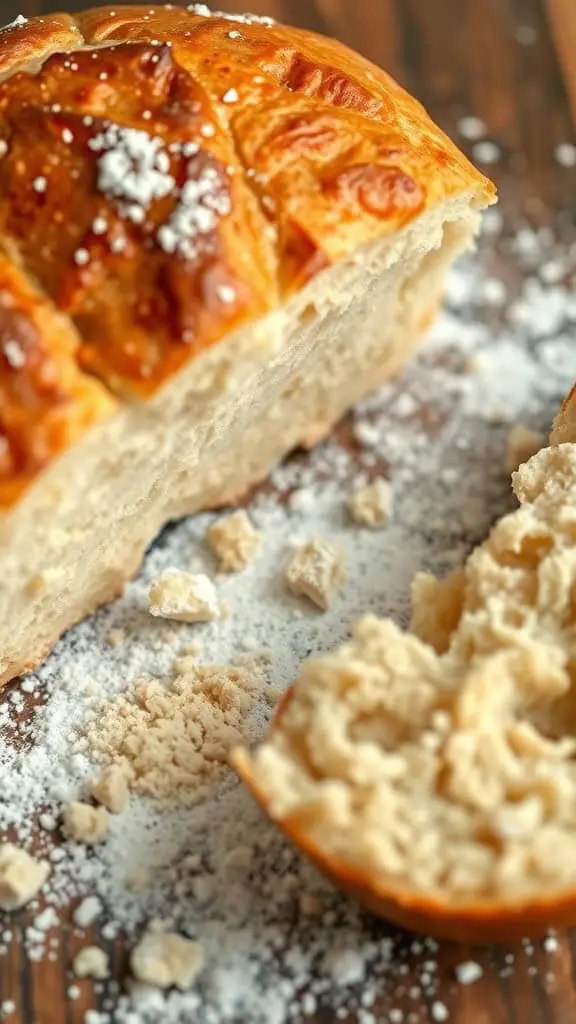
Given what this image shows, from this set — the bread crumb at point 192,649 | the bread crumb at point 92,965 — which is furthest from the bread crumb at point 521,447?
the bread crumb at point 92,965

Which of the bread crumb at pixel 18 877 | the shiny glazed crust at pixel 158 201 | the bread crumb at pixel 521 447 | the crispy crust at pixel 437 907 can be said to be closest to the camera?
the crispy crust at pixel 437 907

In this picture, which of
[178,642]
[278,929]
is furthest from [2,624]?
[278,929]

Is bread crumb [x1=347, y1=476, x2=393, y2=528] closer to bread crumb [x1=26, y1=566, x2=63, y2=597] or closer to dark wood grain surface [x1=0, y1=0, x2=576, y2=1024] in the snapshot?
bread crumb [x1=26, y1=566, x2=63, y2=597]

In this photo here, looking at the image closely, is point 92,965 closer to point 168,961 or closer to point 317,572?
point 168,961

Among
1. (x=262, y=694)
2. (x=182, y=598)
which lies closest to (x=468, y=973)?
(x=262, y=694)

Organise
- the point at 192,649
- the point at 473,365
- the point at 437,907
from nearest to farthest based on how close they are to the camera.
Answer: the point at 437,907 < the point at 192,649 < the point at 473,365

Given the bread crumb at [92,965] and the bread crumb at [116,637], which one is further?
the bread crumb at [116,637]

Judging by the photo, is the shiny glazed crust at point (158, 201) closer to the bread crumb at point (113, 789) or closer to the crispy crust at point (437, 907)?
the bread crumb at point (113, 789)

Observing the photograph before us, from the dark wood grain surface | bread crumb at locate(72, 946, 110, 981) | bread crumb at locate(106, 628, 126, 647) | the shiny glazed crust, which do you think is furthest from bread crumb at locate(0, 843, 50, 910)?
the dark wood grain surface
